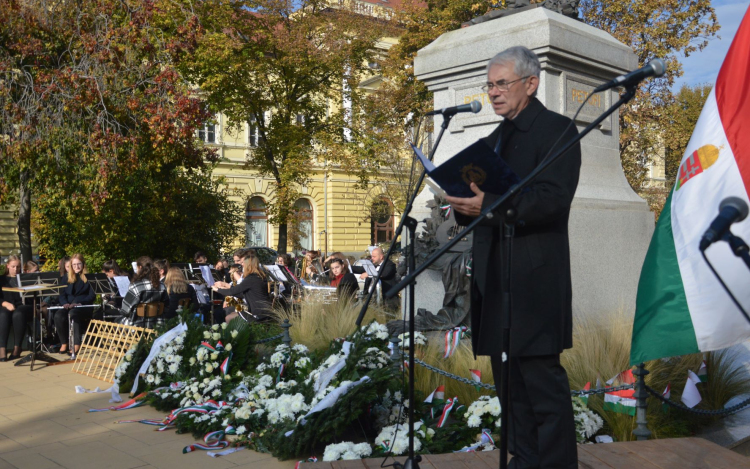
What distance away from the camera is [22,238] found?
1689cm

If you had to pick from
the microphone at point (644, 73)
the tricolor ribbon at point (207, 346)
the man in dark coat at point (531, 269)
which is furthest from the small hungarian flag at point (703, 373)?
the tricolor ribbon at point (207, 346)

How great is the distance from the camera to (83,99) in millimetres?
14711

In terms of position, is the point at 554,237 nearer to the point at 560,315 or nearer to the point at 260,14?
Answer: the point at 560,315

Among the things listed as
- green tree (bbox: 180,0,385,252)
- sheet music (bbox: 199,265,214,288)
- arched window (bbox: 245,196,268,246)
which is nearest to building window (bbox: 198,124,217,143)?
arched window (bbox: 245,196,268,246)

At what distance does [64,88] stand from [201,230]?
808cm

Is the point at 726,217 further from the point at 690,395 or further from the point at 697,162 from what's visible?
the point at 690,395

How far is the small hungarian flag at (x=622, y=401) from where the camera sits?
4.98m

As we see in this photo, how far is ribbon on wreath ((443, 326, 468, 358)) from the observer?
6.33 meters

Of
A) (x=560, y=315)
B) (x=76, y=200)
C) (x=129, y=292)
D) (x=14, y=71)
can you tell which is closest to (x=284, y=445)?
(x=560, y=315)

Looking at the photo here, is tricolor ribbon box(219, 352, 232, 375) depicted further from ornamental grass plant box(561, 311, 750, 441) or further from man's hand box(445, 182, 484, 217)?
man's hand box(445, 182, 484, 217)

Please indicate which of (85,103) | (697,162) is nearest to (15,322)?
(85,103)

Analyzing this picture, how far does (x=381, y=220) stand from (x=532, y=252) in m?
40.9

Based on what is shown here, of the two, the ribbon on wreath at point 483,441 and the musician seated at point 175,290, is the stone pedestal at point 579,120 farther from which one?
the musician seated at point 175,290

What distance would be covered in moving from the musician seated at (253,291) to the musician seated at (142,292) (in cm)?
97
